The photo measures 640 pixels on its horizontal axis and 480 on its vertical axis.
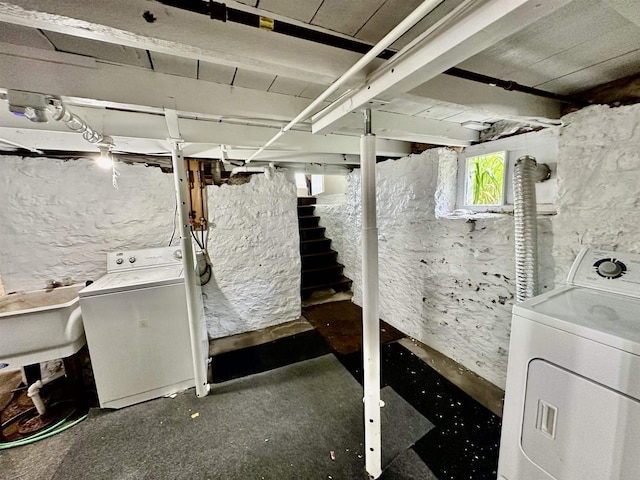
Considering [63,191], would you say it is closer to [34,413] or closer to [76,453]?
[34,413]

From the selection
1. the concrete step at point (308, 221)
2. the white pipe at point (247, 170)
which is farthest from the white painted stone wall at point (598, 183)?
the concrete step at point (308, 221)

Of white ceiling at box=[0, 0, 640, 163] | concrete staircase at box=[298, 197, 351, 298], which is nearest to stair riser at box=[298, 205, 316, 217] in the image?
concrete staircase at box=[298, 197, 351, 298]

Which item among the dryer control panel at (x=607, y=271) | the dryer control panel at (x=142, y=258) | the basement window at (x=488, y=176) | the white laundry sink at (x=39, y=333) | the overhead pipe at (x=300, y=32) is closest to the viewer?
the overhead pipe at (x=300, y=32)

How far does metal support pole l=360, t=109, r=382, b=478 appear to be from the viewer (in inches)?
44.4

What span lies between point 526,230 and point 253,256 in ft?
7.89

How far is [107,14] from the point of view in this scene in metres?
0.64

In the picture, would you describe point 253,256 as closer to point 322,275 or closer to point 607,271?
point 322,275

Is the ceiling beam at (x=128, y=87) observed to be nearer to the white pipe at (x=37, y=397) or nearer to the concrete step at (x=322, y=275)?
the white pipe at (x=37, y=397)

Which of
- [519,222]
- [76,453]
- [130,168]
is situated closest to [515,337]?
[519,222]

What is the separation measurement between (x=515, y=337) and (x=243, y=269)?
8.00 feet

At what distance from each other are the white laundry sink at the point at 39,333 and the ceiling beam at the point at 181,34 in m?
1.70

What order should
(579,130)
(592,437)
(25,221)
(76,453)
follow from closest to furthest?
(592,437) < (579,130) < (76,453) < (25,221)

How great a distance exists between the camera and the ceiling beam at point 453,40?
21.3 inches

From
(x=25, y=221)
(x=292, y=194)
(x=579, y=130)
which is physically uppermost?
(x=579, y=130)
